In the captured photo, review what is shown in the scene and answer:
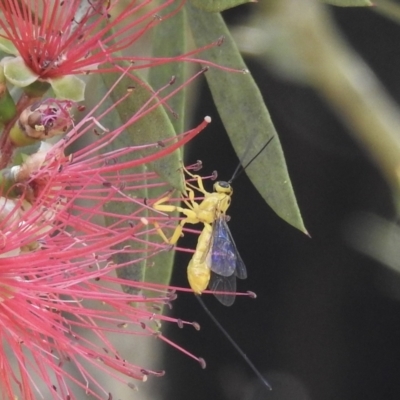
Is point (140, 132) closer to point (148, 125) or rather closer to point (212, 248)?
point (148, 125)

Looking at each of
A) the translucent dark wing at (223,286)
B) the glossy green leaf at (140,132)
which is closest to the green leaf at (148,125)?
the glossy green leaf at (140,132)

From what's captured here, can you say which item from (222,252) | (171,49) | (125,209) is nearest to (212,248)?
(222,252)

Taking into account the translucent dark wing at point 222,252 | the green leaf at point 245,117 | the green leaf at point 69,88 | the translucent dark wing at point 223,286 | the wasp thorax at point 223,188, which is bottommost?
the translucent dark wing at point 223,286

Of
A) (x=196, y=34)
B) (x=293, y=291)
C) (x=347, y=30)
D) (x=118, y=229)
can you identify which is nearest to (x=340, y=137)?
(x=347, y=30)

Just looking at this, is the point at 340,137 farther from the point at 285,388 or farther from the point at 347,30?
the point at 285,388

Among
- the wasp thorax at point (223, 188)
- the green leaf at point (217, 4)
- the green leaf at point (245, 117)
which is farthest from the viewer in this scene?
the wasp thorax at point (223, 188)

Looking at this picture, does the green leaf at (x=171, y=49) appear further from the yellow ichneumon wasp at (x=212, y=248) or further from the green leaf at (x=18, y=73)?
the green leaf at (x=18, y=73)
